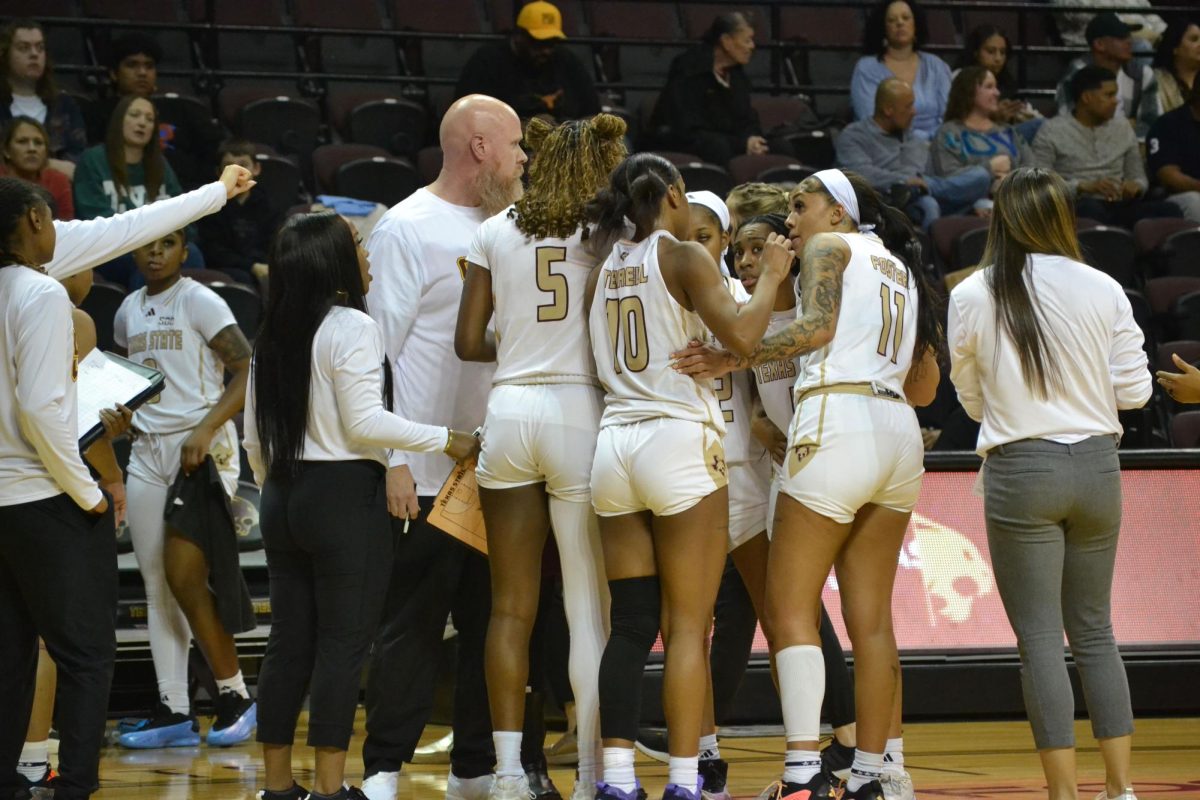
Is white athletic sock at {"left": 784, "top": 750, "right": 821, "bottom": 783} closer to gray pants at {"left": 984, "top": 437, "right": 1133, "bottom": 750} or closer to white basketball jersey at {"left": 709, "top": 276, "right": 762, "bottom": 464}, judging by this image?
gray pants at {"left": 984, "top": 437, "right": 1133, "bottom": 750}

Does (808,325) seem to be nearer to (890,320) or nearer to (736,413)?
(890,320)

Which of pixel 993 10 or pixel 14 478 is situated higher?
pixel 993 10

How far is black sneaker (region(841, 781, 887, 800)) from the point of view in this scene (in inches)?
160

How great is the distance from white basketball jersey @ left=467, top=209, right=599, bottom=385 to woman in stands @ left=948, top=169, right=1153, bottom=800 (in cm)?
105

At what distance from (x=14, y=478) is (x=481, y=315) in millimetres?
1314

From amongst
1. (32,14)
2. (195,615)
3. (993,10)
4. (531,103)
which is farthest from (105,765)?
(993,10)

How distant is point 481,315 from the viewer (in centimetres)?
431

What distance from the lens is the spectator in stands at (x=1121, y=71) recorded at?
35.0 feet

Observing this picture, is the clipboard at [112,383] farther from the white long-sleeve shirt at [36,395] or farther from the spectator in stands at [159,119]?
the spectator in stands at [159,119]

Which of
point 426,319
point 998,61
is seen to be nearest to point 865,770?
point 426,319

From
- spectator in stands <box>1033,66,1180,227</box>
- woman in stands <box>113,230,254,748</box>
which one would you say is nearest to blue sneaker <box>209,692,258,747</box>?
woman in stands <box>113,230,254,748</box>

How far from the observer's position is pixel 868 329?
4.17 meters

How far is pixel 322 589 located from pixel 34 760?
4.07ft

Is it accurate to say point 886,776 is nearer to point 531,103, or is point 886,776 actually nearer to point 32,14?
point 531,103
